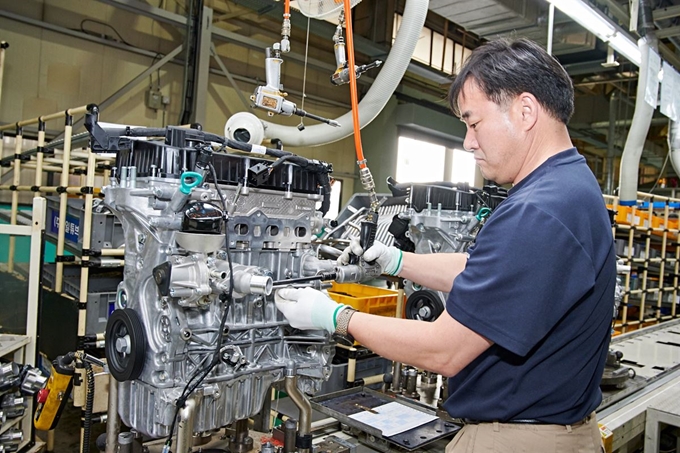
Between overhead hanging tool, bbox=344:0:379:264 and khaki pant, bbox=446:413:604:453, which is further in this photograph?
overhead hanging tool, bbox=344:0:379:264

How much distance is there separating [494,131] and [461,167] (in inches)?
333

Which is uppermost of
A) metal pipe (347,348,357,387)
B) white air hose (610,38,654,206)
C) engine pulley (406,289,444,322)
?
white air hose (610,38,654,206)

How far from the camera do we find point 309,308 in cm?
130

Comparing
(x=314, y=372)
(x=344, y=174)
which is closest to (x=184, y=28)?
(x=344, y=174)

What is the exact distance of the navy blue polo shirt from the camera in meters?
0.96

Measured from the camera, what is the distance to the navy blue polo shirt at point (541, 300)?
96 cm

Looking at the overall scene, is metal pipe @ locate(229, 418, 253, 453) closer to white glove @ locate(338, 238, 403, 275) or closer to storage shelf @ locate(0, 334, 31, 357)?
white glove @ locate(338, 238, 403, 275)

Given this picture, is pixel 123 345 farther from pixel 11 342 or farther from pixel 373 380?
pixel 373 380

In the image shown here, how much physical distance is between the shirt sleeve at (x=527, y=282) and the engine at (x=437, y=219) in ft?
4.69

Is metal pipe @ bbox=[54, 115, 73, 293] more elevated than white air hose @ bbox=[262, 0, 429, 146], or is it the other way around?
white air hose @ bbox=[262, 0, 429, 146]

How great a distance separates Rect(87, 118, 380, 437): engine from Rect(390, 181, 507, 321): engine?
107 cm

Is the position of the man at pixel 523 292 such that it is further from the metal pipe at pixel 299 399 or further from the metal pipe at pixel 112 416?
the metal pipe at pixel 112 416

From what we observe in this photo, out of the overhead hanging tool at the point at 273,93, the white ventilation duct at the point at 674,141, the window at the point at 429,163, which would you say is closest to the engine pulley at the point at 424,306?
the overhead hanging tool at the point at 273,93

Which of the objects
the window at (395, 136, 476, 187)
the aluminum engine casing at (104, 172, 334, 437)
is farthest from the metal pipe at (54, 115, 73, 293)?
the window at (395, 136, 476, 187)
